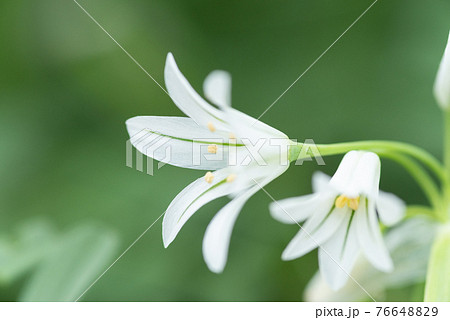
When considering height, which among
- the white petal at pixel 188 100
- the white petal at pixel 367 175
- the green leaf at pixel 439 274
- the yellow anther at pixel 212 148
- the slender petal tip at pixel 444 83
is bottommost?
the green leaf at pixel 439 274

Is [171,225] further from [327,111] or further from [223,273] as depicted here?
[327,111]

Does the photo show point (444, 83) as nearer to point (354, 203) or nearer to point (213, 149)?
point (354, 203)

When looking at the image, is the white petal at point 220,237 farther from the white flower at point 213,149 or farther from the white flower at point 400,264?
the white flower at point 400,264

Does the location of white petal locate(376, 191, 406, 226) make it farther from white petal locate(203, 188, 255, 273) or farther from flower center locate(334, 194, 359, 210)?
white petal locate(203, 188, 255, 273)

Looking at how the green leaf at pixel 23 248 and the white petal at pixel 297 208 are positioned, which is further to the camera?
the green leaf at pixel 23 248

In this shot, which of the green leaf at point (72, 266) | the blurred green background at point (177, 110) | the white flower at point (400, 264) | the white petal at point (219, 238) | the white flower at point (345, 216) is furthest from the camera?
the blurred green background at point (177, 110)

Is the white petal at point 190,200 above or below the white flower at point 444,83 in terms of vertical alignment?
below

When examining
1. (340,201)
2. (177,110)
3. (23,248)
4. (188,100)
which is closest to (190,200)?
(188,100)

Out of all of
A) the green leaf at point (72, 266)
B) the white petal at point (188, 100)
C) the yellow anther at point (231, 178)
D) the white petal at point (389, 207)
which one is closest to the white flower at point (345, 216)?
the white petal at point (389, 207)
